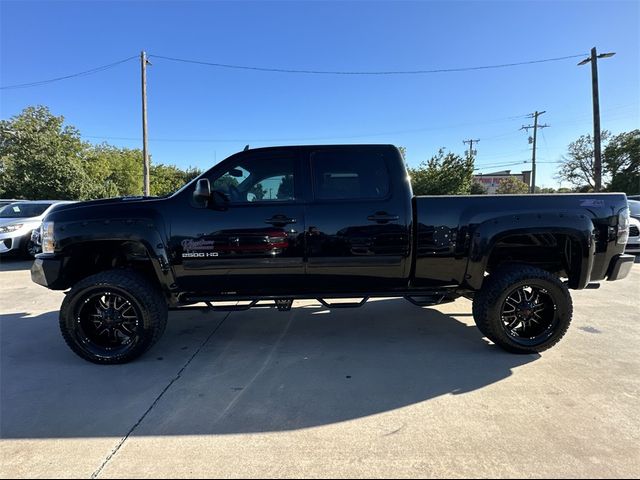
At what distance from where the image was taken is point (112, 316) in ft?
12.6

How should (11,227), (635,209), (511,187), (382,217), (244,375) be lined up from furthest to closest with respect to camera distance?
(511,187), (11,227), (635,209), (382,217), (244,375)

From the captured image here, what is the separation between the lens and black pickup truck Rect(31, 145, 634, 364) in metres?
3.77

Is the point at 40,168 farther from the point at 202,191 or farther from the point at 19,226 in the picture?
the point at 202,191

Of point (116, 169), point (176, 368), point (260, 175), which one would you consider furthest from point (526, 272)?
point (116, 169)

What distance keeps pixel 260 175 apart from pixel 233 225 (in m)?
0.60

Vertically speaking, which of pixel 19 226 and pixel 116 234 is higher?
pixel 19 226

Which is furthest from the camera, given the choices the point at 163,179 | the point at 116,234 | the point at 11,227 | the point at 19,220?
the point at 163,179

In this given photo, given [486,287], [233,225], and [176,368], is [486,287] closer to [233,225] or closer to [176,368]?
[233,225]

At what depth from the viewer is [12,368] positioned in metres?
3.75

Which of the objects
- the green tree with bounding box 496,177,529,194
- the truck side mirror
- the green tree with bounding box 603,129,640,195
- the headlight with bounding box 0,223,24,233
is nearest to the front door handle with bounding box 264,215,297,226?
the truck side mirror

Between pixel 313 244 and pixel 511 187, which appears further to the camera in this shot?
pixel 511 187

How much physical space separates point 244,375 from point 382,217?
75.6 inches

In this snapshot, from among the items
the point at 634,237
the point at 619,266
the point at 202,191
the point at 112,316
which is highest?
the point at 202,191

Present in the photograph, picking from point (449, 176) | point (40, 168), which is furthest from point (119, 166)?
point (449, 176)
